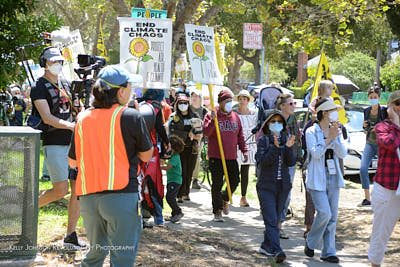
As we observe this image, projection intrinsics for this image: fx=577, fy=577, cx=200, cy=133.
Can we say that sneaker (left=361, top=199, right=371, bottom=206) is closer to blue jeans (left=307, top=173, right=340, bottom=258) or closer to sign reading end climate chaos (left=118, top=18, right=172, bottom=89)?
blue jeans (left=307, top=173, right=340, bottom=258)

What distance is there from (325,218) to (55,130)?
3221 mm

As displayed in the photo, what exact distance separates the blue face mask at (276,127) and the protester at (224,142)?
2.33m

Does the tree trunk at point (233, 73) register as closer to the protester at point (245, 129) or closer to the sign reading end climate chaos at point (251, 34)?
the sign reading end climate chaos at point (251, 34)

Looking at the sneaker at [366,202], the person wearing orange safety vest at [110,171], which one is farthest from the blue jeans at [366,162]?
the person wearing orange safety vest at [110,171]

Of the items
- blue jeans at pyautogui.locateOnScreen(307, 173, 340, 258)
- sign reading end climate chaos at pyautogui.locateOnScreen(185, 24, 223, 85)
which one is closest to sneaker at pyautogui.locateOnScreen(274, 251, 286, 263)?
blue jeans at pyautogui.locateOnScreen(307, 173, 340, 258)

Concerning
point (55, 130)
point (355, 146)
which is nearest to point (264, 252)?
point (55, 130)

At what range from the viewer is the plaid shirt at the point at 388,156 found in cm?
582

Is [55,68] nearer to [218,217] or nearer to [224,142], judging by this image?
[224,142]

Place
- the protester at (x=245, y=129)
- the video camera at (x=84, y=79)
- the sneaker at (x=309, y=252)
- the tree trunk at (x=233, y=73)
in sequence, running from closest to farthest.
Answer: the video camera at (x=84, y=79) → the sneaker at (x=309, y=252) → the protester at (x=245, y=129) → the tree trunk at (x=233, y=73)

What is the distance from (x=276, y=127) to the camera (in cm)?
682

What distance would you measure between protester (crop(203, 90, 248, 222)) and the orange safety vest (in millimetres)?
4890

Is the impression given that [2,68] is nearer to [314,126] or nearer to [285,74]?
[314,126]

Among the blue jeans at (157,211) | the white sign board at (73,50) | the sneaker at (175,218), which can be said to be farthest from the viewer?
the white sign board at (73,50)

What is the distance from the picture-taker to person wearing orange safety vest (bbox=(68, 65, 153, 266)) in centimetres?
409
